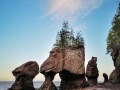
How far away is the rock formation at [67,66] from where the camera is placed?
3413 inches

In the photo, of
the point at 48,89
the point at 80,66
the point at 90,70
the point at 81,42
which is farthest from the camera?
the point at 90,70

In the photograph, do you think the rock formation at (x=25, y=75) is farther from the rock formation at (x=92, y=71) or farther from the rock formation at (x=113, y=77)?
the rock formation at (x=92, y=71)

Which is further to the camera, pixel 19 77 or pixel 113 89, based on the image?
pixel 19 77

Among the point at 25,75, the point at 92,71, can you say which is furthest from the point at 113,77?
the point at 25,75

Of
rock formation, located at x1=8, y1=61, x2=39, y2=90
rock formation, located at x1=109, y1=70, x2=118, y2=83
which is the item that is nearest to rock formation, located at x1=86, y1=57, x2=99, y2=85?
rock formation, located at x1=109, y1=70, x2=118, y2=83

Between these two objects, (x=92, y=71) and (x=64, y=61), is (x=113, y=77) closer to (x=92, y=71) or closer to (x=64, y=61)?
(x=92, y=71)

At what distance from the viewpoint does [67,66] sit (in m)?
88.1

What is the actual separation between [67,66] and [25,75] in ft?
46.3

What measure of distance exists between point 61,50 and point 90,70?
102ft

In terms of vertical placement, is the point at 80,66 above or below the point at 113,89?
above

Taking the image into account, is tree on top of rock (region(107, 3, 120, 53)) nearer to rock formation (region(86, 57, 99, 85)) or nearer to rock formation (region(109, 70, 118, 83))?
rock formation (region(109, 70, 118, 83))

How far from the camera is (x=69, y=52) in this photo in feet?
294

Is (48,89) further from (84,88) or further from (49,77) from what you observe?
(84,88)

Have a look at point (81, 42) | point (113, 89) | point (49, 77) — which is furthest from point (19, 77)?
point (113, 89)
